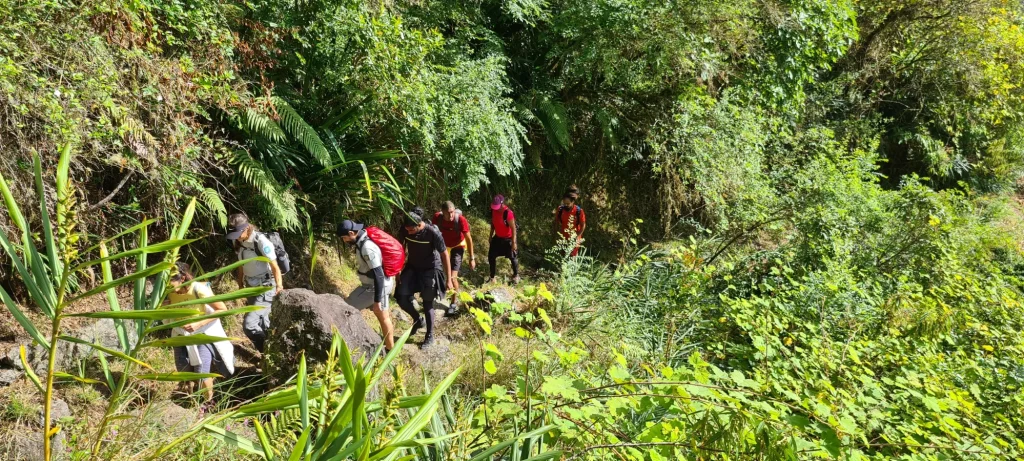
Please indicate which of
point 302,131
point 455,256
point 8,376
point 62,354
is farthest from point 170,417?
point 455,256

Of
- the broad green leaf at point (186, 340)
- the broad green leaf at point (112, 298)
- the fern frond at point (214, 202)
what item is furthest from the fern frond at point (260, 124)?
the broad green leaf at point (186, 340)

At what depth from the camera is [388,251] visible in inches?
216

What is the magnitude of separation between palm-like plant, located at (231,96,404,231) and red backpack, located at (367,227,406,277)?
945 mm

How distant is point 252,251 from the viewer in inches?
193

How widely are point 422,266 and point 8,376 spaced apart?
10.3 feet

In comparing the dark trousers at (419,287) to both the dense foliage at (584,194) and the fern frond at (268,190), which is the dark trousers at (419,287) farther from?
the fern frond at (268,190)

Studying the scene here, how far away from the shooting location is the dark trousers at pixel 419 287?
5.83m

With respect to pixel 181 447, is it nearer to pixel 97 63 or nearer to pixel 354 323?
pixel 354 323

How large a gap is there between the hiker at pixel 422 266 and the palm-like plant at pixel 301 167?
872mm

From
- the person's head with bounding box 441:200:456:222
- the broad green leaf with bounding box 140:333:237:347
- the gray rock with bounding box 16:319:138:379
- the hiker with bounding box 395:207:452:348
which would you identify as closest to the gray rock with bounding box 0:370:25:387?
the gray rock with bounding box 16:319:138:379

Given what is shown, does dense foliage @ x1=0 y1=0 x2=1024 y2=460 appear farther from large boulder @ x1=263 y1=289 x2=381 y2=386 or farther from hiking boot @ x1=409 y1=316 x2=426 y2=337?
large boulder @ x1=263 y1=289 x2=381 y2=386

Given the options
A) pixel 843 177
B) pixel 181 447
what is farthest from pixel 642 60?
pixel 181 447

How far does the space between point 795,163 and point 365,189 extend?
8.22m

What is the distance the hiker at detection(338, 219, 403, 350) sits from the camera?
203 inches
